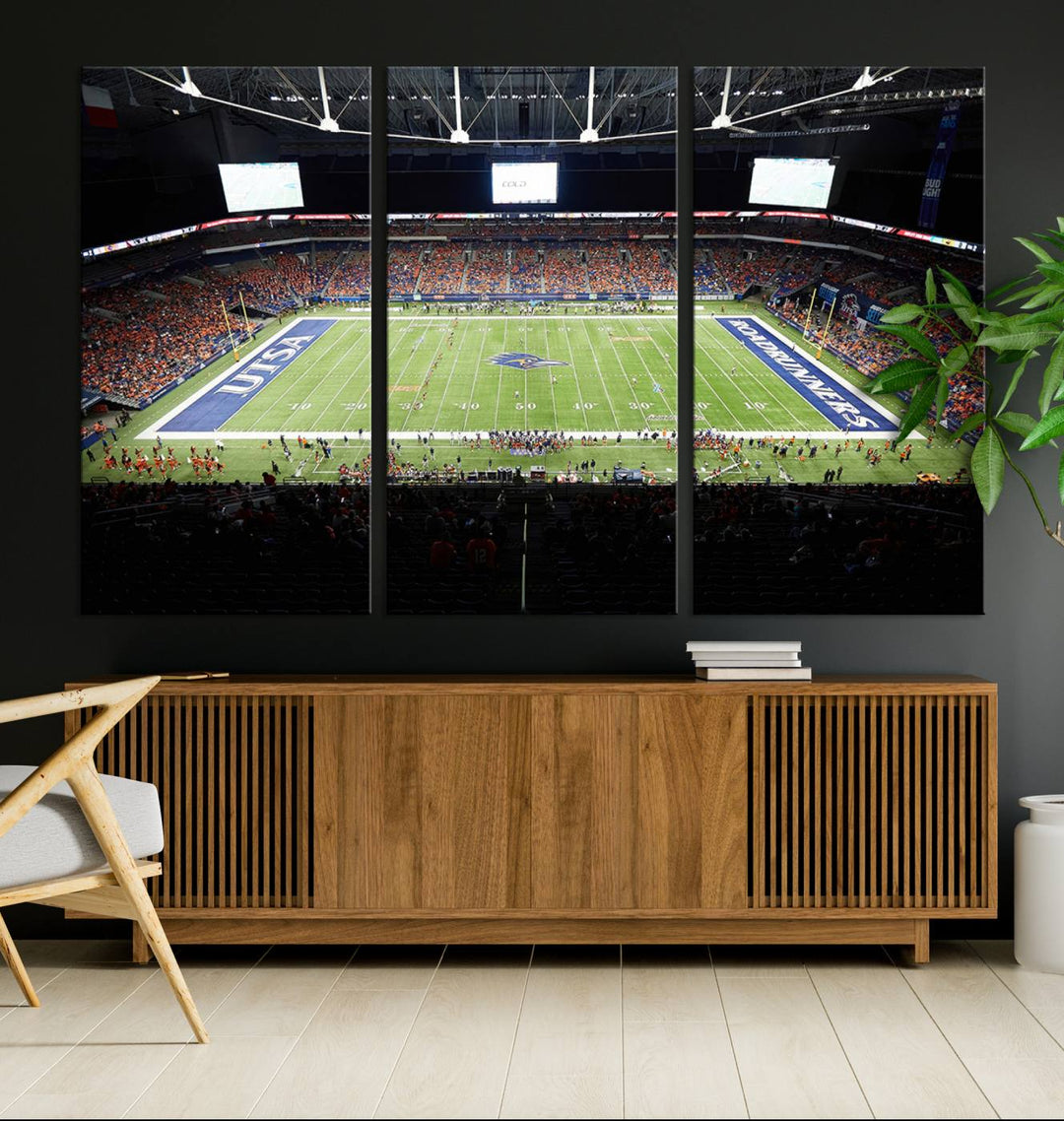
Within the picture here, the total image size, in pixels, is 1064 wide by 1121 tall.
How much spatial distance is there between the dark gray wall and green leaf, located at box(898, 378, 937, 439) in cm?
41

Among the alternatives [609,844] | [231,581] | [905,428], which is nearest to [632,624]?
[609,844]

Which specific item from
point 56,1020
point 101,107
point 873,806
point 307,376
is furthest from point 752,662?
point 101,107

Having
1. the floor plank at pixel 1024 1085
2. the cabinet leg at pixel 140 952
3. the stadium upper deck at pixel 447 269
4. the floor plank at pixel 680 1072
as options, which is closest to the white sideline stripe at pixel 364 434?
the stadium upper deck at pixel 447 269

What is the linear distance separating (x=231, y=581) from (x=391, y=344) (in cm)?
88

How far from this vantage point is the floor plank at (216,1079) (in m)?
2.38

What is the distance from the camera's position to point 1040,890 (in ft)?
10.6

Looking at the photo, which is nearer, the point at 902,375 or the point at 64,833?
the point at 64,833

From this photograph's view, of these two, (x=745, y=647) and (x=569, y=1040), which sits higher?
(x=745, y=647)

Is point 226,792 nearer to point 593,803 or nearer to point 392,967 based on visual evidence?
point 392,967

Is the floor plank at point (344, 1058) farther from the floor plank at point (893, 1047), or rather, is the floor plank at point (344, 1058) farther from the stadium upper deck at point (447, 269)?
the stadium upper deck at point (447, 269)

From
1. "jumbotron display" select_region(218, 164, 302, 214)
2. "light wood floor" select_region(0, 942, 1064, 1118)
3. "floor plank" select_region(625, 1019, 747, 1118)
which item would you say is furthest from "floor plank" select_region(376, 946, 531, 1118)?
"jumbotron display" select_region(218, 164, 302, 214)

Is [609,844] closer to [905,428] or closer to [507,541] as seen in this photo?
[507,541]

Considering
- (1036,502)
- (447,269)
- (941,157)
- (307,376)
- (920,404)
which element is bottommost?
(1036,502)

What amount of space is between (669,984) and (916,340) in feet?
6.43
